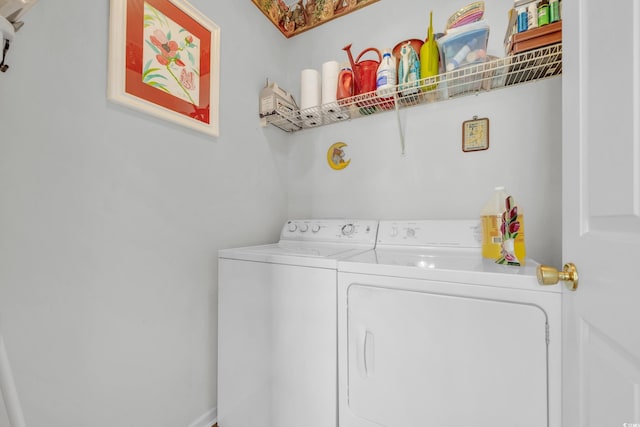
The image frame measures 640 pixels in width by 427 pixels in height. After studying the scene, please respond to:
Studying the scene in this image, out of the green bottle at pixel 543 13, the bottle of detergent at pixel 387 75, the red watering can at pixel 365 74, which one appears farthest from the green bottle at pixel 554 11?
the red watering can at pixel 365 74

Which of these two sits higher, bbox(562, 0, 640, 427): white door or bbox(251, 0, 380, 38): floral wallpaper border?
bbox(251, 0, 380, 38): floral wallpaper border

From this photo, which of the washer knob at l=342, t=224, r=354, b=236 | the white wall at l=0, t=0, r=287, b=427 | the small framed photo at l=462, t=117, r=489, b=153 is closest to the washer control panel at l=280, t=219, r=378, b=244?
the washer knob at l=342, t=224, r=354, b=236

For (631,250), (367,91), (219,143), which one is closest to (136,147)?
(219,143)

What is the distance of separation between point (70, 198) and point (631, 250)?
1.59 metres

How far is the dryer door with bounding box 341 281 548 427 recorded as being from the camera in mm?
755

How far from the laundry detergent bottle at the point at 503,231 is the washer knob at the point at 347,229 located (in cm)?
73

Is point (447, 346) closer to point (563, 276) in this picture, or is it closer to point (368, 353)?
point (368, 353)

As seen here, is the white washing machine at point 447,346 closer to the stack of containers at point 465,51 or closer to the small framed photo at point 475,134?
the small framed photo at point 475,134

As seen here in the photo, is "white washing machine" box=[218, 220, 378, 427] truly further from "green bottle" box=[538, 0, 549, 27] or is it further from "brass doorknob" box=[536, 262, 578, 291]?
"green bottle" box=[538, 0, 549, 27]

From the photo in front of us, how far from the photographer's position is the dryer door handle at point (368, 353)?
0.97 meters

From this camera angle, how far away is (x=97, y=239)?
3.32 feet

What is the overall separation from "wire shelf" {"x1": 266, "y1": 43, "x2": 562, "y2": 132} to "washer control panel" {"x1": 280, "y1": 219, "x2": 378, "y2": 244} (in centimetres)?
79

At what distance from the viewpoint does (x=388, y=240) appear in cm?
147

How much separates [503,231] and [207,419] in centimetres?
182
